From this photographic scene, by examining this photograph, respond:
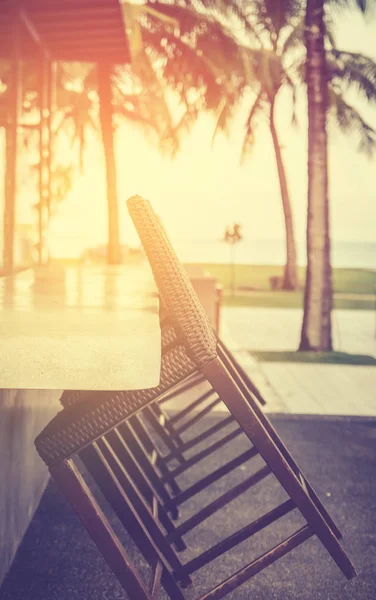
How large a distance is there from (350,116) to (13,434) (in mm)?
23926

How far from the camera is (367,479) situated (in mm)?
3375

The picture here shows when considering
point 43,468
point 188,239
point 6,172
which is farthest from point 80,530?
point 188,239

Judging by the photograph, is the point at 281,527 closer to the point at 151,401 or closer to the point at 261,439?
the point at 261,439

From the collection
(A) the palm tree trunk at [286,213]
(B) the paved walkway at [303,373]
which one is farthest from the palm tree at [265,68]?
(B) the paved walkway at [303,373]

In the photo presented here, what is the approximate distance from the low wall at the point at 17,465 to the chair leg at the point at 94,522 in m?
0.68

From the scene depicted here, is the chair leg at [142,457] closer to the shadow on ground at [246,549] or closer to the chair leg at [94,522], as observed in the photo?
the shadow on ground at [246,549]

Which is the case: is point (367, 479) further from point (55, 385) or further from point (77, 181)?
point (77, 181)

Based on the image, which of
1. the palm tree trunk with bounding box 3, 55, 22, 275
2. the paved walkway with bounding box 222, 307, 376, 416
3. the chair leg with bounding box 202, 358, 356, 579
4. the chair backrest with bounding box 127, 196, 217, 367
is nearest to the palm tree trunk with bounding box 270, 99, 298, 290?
the paved walkway with bounding box 222, 307, 376, 416

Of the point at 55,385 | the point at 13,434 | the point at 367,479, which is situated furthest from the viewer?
the point at 367,479

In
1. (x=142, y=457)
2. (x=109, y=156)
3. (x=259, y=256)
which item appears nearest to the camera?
(x=142, y=457)

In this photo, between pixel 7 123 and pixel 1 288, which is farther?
pixel 7 123

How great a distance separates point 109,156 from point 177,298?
36.8 ft

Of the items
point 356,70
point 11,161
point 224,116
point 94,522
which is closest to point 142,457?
point 94,522

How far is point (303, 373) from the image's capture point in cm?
632
